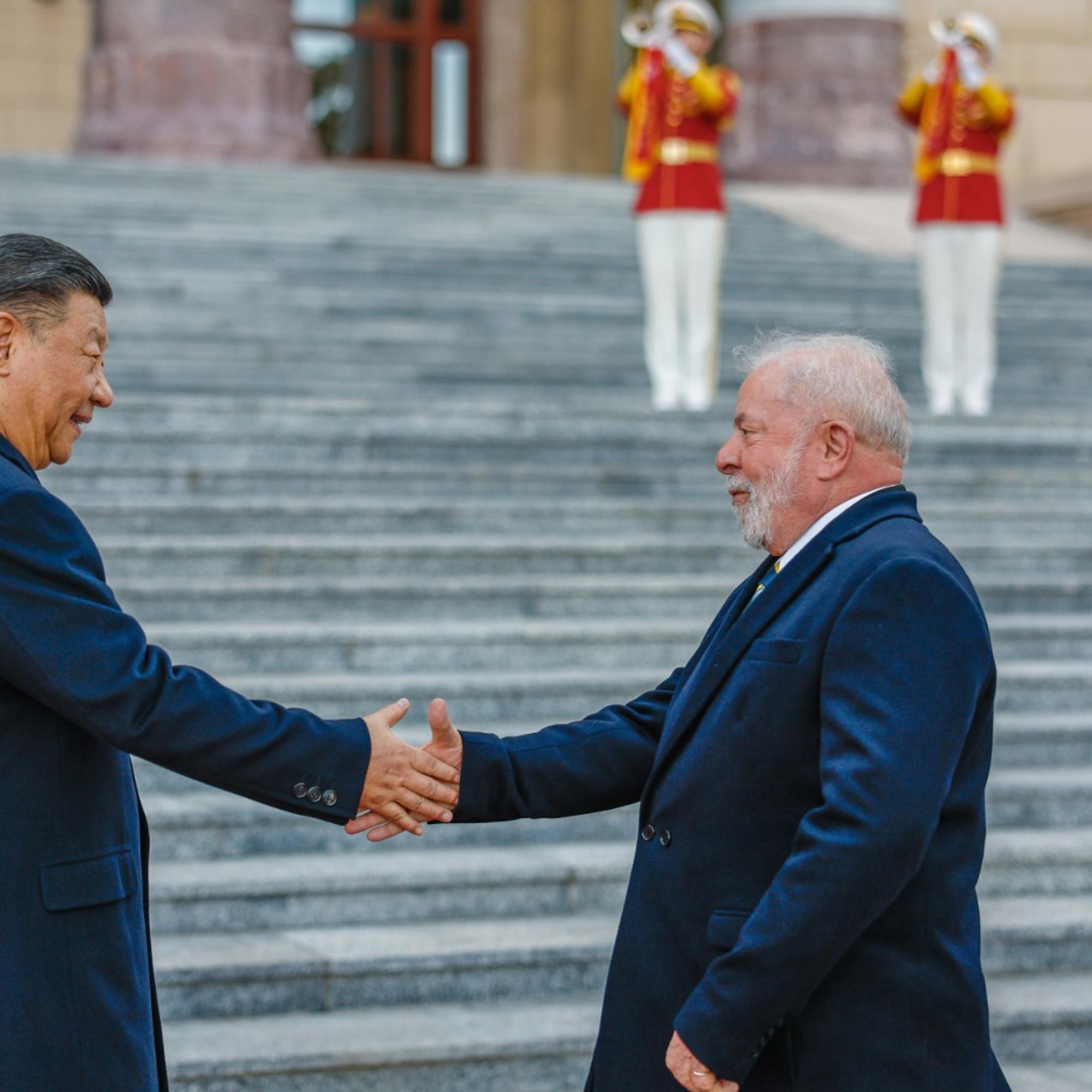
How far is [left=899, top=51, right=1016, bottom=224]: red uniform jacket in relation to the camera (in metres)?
9.10

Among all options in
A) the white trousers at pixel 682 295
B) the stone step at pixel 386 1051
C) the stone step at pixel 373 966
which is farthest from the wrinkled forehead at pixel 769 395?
the white trousers at pixel 682 295

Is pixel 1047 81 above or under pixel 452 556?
above

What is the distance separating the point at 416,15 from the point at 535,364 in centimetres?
947

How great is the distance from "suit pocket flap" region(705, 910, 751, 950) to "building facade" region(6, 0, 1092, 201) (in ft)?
38.7

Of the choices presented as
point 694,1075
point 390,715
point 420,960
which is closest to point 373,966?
point 420,960

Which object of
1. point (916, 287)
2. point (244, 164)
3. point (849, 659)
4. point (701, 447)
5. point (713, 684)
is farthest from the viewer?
point (244, 164)

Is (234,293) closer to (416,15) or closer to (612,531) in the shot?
(612,531)

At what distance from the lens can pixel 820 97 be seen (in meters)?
15.4

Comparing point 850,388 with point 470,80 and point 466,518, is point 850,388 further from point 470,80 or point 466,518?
point 470,80

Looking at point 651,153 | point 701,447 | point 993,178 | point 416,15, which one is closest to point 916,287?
point 993,178

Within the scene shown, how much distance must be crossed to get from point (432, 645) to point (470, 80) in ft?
43.2

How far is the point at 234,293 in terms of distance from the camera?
9.38 metres

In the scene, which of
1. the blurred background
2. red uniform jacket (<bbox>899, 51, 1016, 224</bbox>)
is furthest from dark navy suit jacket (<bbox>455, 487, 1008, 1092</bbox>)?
red uniform jacket (<bbox>899, 51, 1016, 224</bbox>)

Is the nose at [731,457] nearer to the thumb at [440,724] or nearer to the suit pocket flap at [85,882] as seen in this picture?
the thumb at [440,724]
